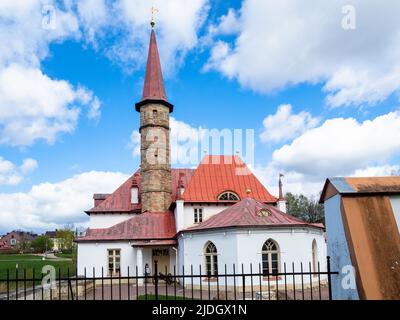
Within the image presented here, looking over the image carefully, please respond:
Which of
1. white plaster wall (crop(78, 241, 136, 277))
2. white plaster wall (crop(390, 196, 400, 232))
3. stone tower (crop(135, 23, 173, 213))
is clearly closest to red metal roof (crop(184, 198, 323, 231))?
white plaster wall (crop(78, 241, 136, 277))

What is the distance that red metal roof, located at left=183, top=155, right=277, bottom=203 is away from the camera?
25.5 m

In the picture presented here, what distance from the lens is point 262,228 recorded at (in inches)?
714

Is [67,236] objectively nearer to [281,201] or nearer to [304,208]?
[304,208]

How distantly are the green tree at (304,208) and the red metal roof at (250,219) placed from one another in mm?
41812

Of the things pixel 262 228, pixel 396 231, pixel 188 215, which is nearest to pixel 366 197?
pixel 396 231

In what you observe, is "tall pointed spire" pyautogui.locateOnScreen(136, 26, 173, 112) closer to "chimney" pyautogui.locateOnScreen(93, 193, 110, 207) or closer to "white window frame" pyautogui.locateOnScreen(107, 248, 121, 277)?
"chimney" pyautogui.locateOnScreen(93, 193, 110, 207)

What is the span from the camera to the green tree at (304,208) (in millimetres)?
59656

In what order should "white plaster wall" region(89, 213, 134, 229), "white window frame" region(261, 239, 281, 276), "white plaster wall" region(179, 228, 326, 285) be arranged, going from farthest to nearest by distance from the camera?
"white plaster wall" region(89, 213, 134, 229) < "white window frame" region(261, 239, 281, 276) < "white plaster wall" region(179, 228, 326, 285)

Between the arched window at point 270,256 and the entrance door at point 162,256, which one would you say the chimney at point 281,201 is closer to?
the arched window at point 270,256

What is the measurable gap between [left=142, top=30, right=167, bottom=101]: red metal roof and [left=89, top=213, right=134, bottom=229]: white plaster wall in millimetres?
8480

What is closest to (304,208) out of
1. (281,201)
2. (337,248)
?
(281,201)

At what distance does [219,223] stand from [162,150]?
29.8 feet

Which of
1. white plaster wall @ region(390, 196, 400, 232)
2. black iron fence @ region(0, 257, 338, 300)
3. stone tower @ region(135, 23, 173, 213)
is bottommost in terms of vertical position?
black iron fence @ region(0, 257, 338, 300)

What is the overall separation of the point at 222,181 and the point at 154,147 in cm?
526
